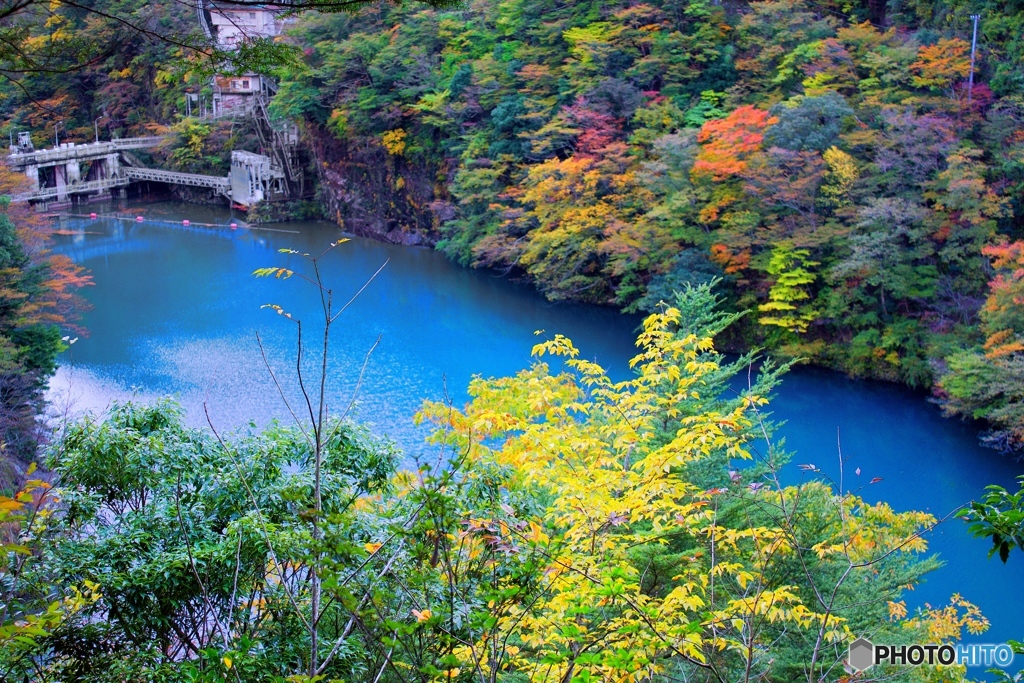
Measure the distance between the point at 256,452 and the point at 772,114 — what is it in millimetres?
11088

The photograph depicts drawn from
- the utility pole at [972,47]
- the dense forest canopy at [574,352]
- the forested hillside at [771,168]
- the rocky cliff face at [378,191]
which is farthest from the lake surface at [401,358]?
the utility pole at [972,47]

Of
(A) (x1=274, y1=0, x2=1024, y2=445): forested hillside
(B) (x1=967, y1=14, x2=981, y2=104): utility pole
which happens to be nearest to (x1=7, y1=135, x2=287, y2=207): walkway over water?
(A) (x1=274, y1=0, x2=1024, y2=445): forested hillside

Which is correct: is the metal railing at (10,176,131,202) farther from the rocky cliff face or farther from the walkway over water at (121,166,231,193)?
the rocky cliff face

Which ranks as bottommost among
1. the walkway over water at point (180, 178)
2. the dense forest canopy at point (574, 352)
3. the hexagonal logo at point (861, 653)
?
the hexagonal logo at point (861, 653)

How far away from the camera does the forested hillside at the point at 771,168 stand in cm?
1155

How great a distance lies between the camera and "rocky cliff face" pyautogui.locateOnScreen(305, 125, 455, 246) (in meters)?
20.8

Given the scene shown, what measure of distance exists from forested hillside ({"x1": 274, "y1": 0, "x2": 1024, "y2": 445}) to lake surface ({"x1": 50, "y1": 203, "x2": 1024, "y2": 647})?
64 cm

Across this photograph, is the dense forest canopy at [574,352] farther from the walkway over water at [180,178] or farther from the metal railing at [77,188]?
the metal railing at [77,188]

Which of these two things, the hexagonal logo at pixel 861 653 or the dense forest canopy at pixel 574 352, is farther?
the hexagonal logo at pixel 861 653

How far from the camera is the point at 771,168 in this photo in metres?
12.7

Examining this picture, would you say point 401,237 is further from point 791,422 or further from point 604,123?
point 791,422

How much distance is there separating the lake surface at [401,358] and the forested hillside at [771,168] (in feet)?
2.11

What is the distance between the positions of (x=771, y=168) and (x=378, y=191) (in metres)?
11.8

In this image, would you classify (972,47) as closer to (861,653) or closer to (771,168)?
(771,168)
